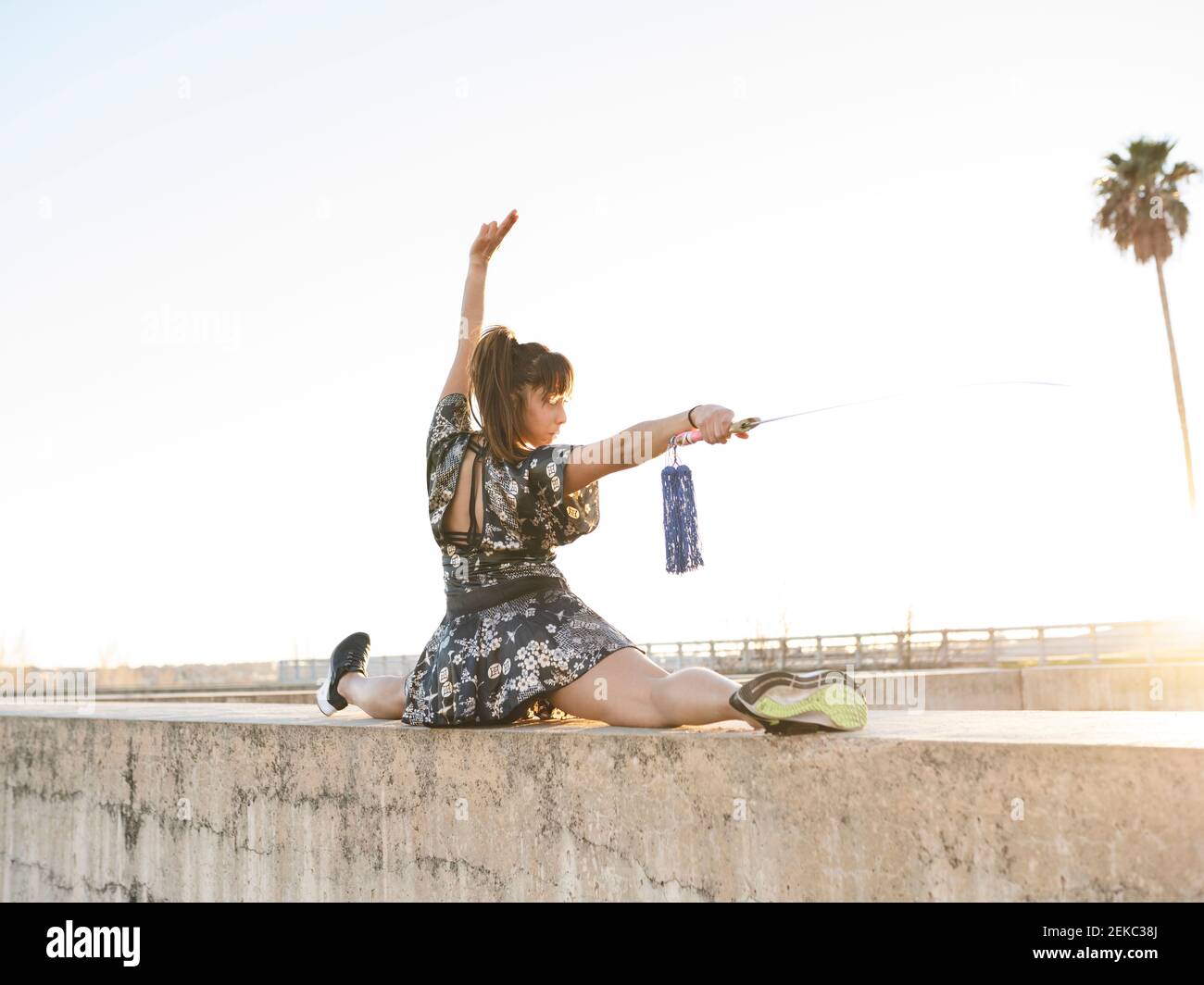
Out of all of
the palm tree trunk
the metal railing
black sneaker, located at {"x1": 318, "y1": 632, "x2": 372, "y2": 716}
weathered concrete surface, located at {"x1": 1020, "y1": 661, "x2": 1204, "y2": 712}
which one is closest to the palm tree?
the palm tree trunk

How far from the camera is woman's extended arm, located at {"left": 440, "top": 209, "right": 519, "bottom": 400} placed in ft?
12.5

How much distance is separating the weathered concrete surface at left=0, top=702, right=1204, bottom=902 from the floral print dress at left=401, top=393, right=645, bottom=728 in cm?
17

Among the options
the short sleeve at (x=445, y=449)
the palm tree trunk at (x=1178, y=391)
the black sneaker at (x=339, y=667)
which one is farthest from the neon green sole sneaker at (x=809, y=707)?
the palm tree trunk at (x=1178, y=391)

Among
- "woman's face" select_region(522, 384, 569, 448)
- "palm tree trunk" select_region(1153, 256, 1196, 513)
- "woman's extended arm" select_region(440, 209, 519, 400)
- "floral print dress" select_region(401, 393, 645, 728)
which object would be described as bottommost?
"floral print dress" select_region(401, 393, 645, 728)

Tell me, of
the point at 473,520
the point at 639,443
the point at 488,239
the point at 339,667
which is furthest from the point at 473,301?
the point at 339,667

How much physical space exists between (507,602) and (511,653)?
0.18m

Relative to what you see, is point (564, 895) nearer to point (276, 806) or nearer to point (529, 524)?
point (529, 524)

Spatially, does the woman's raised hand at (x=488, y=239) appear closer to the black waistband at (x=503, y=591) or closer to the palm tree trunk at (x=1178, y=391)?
the black waistband at (x=503, y=591)

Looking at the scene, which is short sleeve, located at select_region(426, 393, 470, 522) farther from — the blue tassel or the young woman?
the blue tassel

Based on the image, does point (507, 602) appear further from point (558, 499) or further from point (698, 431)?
point (698, 431)

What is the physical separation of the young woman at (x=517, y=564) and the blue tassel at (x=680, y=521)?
17 cm

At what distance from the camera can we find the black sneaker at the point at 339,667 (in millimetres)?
4398

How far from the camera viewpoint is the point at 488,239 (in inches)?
157
